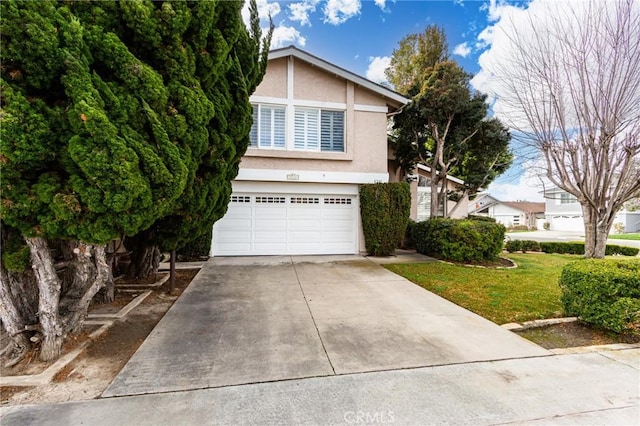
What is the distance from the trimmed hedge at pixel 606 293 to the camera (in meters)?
4.10

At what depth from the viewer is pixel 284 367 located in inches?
132

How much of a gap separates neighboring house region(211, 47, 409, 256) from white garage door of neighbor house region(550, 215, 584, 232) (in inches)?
1419

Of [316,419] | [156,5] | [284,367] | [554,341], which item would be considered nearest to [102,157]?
[156,5]

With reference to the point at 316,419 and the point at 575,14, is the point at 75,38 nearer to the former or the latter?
the point at 316,419

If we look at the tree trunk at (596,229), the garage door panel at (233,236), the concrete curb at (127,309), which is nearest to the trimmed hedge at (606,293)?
the tree trunk at (596,229)

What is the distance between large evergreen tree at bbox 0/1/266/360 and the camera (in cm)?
281

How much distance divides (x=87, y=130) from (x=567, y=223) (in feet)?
154

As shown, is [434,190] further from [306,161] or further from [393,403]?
[393,403]

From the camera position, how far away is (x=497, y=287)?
6.98 m

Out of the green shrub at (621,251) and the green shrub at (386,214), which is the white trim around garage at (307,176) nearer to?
the green shrub at (386,214)

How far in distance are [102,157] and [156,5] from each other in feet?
6.97

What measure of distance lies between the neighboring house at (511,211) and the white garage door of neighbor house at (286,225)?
37245 mm

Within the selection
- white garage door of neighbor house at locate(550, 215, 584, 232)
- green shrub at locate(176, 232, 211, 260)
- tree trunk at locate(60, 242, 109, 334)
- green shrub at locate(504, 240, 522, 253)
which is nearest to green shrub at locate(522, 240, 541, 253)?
green shrub at locate(504, 240, 522, 253)

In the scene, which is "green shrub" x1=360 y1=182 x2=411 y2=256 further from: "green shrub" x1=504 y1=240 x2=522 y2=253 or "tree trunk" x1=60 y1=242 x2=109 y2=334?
"tree trunk" x1=60 y1=242 x2=109 y2=334
